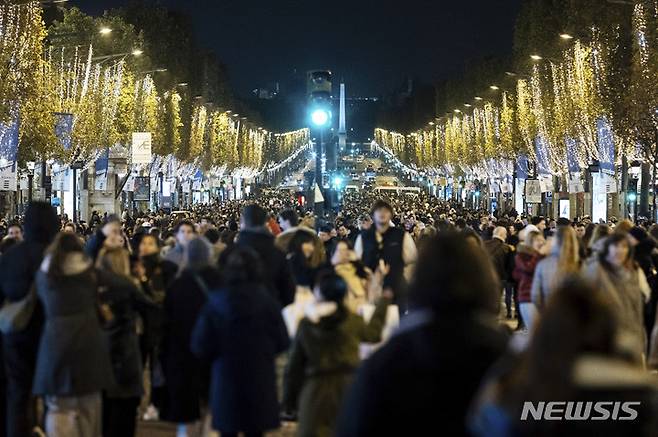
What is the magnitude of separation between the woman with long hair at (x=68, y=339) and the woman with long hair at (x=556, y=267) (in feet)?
15.0

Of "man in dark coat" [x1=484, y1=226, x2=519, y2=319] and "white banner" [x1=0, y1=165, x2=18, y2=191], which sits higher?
"white banner" [x1=0, y1=165, x2=18, y2=191]

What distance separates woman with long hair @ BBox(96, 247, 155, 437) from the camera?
9.60m

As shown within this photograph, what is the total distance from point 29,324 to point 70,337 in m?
0.98

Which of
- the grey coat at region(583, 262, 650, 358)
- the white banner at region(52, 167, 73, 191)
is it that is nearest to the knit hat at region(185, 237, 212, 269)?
the grey coat at region(583, 262, 650, 358)

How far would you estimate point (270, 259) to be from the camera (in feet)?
36.9

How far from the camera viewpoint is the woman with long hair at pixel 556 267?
→ 39.7ft

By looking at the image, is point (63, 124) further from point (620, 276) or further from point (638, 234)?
point (620, 276)

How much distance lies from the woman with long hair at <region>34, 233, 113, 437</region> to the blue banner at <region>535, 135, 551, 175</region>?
5428cm

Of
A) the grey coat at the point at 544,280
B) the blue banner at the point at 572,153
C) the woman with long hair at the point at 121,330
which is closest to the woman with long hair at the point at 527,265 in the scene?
the grey coat at the point at 544,280

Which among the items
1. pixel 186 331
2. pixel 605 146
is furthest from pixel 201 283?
pixel 605 146

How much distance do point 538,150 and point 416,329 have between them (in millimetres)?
60624

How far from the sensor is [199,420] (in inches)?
385

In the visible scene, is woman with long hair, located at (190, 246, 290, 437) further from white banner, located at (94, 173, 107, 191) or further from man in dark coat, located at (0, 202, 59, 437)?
white banner, located at (94, 173, 107, 191)

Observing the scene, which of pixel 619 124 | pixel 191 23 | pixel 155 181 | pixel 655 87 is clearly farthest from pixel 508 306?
pixel 191 23
